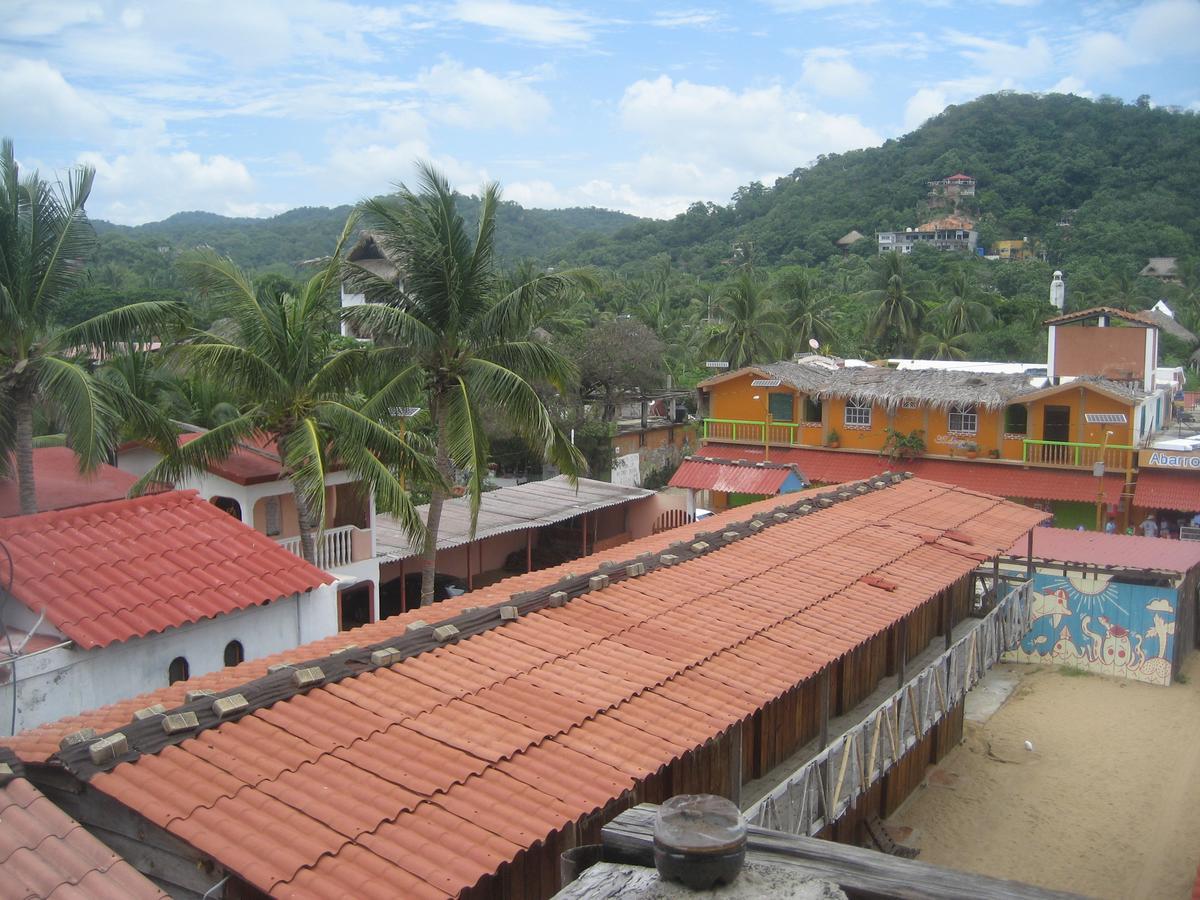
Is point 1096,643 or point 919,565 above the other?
point 919,565

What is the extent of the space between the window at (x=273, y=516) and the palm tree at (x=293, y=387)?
2027 mm

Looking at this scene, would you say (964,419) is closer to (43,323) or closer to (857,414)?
(857,414)

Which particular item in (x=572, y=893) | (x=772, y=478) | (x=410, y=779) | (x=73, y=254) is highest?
(x=73, y=254)

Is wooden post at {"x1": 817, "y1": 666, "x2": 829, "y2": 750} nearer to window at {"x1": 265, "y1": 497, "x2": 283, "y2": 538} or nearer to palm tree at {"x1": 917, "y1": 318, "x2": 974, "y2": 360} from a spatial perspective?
window at {"x1": 265, "y1": 497, "x2": 283, "y2": 538}

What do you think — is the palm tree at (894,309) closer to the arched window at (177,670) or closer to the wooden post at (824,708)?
the wooden post at (824,708)

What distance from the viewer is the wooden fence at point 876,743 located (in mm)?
9922

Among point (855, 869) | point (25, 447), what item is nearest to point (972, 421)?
point (25, 447)

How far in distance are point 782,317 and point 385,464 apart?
32.2 m

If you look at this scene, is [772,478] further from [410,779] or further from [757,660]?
[410,779]

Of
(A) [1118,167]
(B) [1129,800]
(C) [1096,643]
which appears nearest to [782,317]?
(C) [1096,643]

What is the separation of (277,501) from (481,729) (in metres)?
12.9

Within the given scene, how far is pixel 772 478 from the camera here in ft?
106

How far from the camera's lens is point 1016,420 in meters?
35.6

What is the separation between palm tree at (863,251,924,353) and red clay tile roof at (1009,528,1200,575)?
28.4 m
